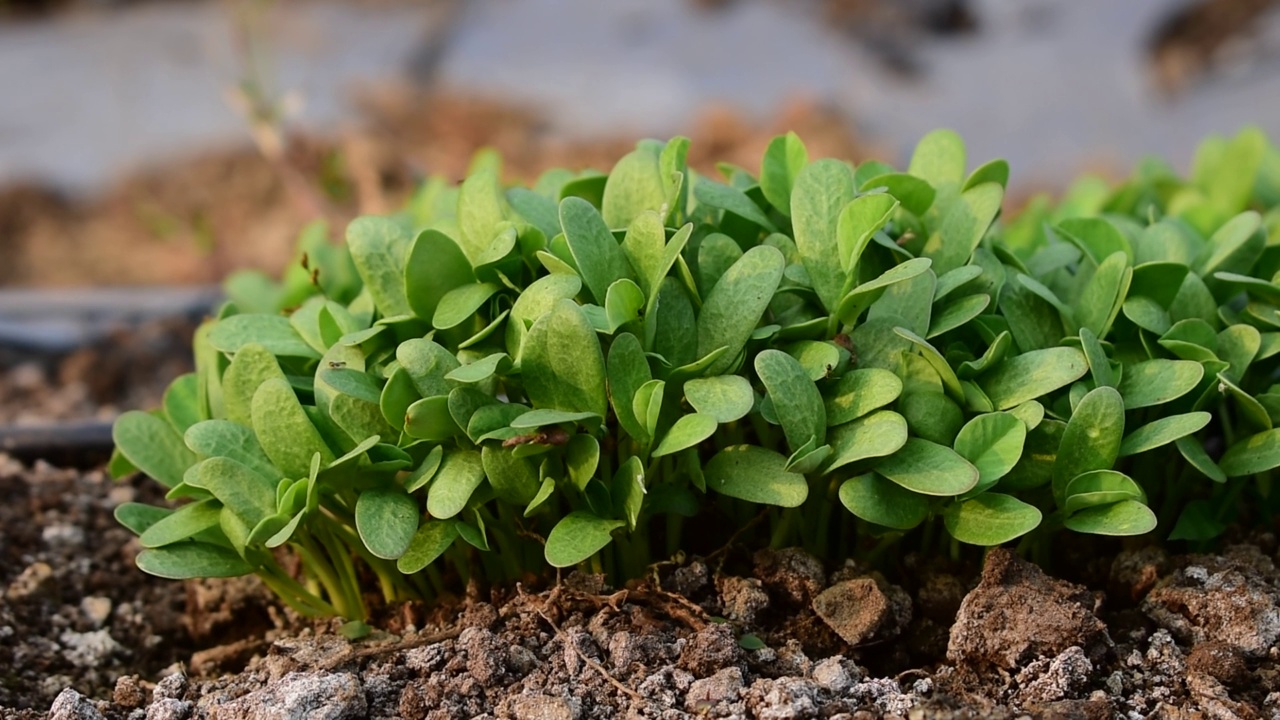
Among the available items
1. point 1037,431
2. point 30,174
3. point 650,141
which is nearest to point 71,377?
point 650,141

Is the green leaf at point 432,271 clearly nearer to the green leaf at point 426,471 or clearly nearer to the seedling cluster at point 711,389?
the seedling cluster at point 711,389

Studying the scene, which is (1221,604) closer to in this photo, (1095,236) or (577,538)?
(1095,236)

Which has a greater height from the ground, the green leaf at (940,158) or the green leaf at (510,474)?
the green leaf at (940,158)

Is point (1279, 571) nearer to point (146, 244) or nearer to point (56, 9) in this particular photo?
point (146, 244)

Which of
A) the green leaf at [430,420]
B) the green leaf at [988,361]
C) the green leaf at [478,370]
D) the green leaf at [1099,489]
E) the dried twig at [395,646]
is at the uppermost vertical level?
the green leaf at [478,370]

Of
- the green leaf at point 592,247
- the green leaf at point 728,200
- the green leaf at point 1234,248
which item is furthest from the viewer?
the green leaf at point 1234,248

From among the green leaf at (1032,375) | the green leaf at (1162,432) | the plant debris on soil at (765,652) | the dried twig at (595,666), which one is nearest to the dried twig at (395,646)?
the plant debris on soil at (765,652)

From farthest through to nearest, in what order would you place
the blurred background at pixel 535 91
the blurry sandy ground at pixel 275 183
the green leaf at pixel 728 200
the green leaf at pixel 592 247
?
the blurred background at pixel 535 91 → the blurry sandy ground at pixel 275 183 → the green leaf at pixel 728 200 → the green leaf at pixel 592 247
